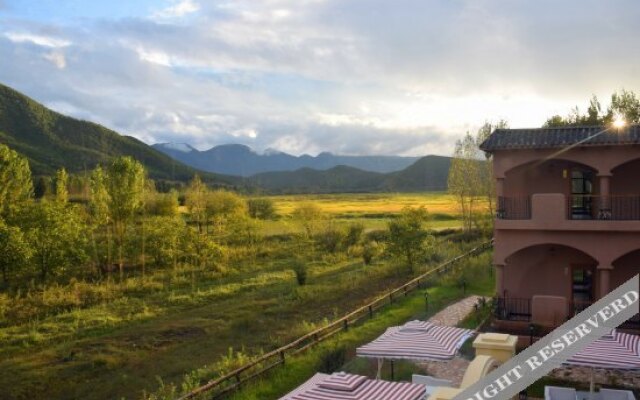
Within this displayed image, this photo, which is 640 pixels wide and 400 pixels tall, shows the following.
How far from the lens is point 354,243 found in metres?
41.5

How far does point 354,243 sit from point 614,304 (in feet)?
91.9

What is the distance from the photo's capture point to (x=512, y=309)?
1705 centimetres

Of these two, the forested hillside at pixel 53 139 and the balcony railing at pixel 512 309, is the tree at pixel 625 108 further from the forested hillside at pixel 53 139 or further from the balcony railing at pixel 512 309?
the forested hillside at pixel 53 139

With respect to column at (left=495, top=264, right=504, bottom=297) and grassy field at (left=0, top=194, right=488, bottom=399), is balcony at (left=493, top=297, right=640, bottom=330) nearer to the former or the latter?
column at (left=495, top=264, right=504, bottom=297)

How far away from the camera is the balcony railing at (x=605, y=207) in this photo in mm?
15711

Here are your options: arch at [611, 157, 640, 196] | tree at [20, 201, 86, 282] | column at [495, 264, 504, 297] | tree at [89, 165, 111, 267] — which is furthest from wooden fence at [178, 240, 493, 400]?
tree at [89, 165, 111, 267]

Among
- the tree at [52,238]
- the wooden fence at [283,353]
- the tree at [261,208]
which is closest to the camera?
the wooden fence at [283,353]

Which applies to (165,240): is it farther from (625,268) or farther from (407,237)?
(625,268)

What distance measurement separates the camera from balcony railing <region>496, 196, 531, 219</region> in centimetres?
1725

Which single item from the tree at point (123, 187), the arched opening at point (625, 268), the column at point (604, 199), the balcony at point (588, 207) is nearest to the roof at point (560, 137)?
the column at point (604, 199)

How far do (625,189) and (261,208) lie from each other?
1821 inches

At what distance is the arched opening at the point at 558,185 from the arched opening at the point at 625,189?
60cm

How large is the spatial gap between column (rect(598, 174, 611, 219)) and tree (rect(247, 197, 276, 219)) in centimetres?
4534

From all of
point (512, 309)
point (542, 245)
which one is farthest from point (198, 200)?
point (542, 245)
